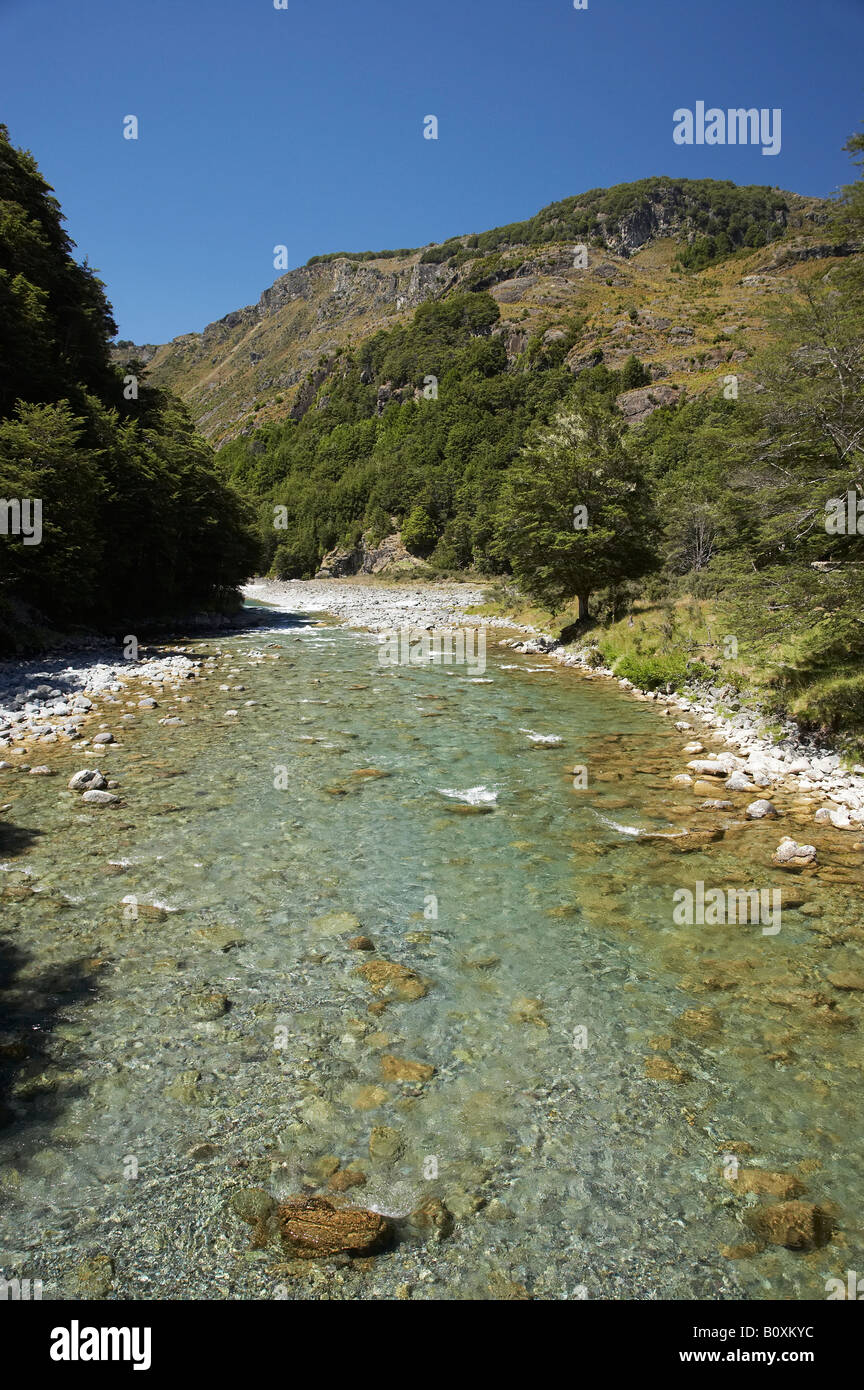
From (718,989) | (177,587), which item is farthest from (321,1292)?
(177,587)

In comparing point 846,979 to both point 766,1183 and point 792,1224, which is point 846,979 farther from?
point 792,1224

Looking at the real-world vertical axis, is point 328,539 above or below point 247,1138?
above

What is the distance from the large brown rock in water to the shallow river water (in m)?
0.08

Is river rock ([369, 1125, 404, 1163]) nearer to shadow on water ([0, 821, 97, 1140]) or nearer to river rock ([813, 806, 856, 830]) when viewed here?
shadow on water ([0, 821, 97, 1140])

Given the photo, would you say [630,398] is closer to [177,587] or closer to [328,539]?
[328,539]

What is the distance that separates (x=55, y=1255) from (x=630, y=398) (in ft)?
371

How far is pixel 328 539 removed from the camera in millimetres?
109125

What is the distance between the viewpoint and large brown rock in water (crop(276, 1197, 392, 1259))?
3.54m

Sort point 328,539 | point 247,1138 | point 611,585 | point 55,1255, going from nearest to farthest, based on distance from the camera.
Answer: point 55,1255
point 247,1138
point 611,585
point 328,539

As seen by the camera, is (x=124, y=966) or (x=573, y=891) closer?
(x=124, y=966)

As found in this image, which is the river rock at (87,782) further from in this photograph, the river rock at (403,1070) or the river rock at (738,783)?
the river rock at (738,783)

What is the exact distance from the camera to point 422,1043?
17.1ft
